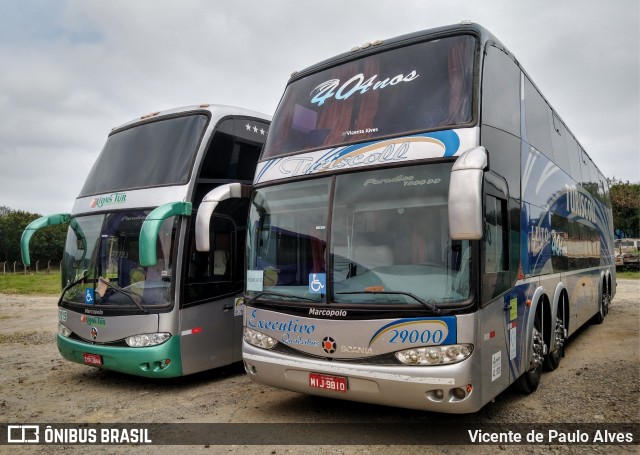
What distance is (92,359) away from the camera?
301 inches

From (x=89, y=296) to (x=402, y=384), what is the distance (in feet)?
16.8

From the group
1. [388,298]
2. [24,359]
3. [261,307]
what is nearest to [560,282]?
[388,298]

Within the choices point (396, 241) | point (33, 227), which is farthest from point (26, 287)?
point (396, 241)

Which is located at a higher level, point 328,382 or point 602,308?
point 328,382

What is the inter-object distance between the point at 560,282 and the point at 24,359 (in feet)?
32.4

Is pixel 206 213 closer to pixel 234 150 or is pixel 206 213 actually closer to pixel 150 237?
pixel 150 237

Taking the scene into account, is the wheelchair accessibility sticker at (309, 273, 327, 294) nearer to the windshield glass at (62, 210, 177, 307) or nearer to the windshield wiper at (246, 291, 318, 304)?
the windshield wiper at (246, 291, 318, 304)

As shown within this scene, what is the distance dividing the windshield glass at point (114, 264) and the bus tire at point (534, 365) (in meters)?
4.73

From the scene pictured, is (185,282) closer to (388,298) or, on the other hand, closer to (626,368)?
(388,298)

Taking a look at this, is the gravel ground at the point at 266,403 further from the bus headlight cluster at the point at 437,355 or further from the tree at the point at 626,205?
the tree at the point at 626,205

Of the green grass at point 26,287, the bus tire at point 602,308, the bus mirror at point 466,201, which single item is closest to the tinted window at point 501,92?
A: the bus mirror at point 466,201

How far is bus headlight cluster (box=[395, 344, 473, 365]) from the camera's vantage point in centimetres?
463

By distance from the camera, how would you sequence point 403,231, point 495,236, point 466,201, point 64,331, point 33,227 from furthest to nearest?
1. point 64,331
2. point 33,227
3. point 495,236
4. point 403,231
5. point 466,201

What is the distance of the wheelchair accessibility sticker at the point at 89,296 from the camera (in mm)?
7722
